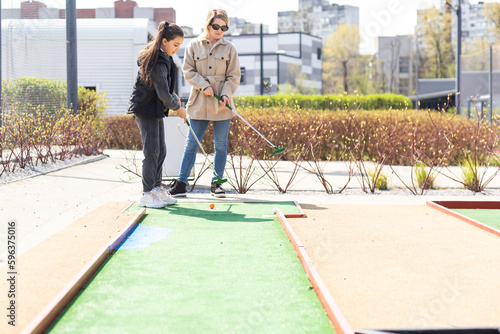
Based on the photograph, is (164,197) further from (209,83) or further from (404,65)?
(404,65)

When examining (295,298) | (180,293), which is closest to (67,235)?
(180,293)

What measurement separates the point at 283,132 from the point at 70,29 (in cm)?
550

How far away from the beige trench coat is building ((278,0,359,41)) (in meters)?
131

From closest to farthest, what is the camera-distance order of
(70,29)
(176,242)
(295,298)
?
(295,298) < (176,242) < (70,29)

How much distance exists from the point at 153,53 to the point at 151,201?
1.42 metres

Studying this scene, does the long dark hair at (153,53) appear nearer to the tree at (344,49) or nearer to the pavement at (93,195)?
the pavement at (93,195)

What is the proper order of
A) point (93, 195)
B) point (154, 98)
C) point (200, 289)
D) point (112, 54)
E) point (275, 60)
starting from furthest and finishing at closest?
point (275, 60) < point (112, 54) < point (93, 195) < point (154, 98) < point (200, 289)

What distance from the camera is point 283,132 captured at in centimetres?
1168

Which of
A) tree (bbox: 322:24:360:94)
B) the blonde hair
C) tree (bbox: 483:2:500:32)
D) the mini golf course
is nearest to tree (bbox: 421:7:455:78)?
tree (bbox: 483:2:500:32)

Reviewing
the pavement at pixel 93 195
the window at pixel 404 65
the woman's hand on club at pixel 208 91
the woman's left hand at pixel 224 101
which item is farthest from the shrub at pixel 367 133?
the window at pixel 404 65

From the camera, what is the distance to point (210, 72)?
6656mm

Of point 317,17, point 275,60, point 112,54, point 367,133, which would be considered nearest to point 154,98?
point 367,133

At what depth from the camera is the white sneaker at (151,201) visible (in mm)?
5824

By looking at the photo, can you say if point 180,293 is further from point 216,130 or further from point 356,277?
point 216,130
